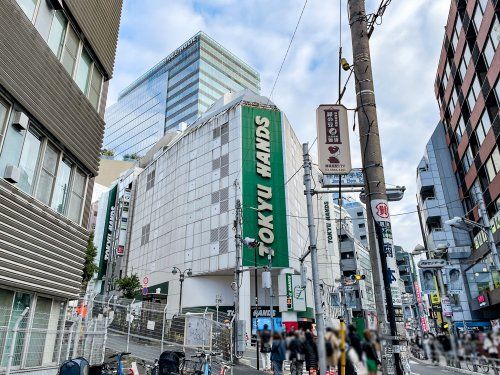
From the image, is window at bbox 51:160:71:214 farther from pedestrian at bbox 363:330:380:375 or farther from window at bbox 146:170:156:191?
window at bbox 146:170:156:191

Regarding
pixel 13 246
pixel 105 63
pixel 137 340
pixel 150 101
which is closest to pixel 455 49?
pixel 105 63

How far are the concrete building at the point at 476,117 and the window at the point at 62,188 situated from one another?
87.9 ft

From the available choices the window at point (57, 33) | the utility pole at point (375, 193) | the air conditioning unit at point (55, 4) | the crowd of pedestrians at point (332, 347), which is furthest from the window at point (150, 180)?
the crowd of pedestrians at point (332, 347)

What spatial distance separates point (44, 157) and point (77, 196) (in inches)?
107

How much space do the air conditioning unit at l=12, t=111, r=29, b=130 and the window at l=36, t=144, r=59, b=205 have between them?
5.29ft

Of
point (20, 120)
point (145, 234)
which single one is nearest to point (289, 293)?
point (145, 234)

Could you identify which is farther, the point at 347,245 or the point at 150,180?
the point at 347,245

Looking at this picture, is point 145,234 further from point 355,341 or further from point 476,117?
point 355,341

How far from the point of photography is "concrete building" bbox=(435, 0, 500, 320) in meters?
31.1

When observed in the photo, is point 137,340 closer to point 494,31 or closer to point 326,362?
point 326,362

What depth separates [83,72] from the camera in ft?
50.6

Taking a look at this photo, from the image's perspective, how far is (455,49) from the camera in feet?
135

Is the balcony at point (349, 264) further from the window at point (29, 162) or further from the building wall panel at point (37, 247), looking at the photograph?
the window at point (29, 162)

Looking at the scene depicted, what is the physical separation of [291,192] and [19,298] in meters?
41.4
